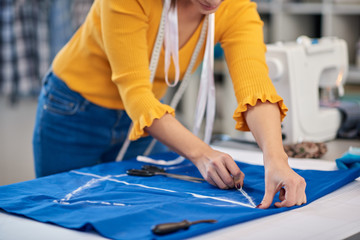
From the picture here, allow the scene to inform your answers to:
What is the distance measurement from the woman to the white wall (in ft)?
6.97

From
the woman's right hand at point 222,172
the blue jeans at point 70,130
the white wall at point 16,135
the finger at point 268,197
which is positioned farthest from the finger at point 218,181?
the white wall at point 16,135

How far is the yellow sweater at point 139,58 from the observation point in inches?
49.2

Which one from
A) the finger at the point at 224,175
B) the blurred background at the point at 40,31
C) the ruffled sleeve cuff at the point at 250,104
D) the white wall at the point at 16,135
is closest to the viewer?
the finger at the point at 224,175

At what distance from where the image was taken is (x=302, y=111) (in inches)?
68.3

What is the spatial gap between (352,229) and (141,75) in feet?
1.84

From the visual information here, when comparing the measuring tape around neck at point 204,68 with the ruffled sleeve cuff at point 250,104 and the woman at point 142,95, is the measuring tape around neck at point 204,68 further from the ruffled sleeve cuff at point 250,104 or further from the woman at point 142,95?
the ruffled sleeve cuff at point 250,104

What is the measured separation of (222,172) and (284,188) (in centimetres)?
14

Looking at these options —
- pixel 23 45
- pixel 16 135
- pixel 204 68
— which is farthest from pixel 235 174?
pixel 16 135

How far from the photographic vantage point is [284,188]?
1107 millimetres

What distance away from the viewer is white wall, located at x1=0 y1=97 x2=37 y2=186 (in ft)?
12.0

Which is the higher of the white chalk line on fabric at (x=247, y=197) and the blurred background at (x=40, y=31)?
the blurred background at (x=40, y=31)

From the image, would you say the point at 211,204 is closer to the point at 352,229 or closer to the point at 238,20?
the point at 352,229

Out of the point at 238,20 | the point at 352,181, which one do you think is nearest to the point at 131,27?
the point at 238,20

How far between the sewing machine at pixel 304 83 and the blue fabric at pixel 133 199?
42 cm
